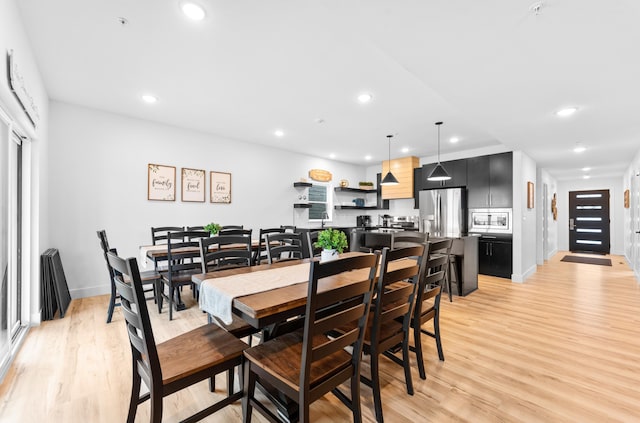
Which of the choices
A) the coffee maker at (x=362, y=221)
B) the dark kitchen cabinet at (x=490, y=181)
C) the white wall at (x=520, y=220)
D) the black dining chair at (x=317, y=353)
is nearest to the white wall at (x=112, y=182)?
the black dining chair at (x=317, y=353)

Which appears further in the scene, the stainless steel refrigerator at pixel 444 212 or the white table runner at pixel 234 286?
the stainless steel refrigerator at pixel 444 212

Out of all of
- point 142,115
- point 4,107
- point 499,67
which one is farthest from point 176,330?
point 499,67

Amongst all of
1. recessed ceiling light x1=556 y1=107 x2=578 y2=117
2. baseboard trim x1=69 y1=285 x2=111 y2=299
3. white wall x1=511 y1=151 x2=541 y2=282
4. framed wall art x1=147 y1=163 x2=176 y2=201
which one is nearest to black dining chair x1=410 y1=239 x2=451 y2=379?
recessed ceiling light x1=556 y1=107 x2=578 y2=117

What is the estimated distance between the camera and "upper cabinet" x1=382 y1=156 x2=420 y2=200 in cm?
690

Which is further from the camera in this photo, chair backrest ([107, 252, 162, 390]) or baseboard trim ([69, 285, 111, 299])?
baseboard trim ([69, 285, 111, 299])

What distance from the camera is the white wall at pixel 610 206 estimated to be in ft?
29.0

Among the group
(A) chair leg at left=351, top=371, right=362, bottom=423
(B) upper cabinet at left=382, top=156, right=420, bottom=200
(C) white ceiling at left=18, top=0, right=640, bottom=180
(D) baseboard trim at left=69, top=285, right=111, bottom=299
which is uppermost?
(C) white ceiling at left=18, top=0, right=640, bottom=180

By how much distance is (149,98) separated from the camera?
365 cm

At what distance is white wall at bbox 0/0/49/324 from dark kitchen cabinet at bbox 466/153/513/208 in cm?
663

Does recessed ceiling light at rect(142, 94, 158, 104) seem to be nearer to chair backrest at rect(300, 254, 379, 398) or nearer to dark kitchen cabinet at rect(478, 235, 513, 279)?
chair backrest at rect(300, 254, 379, 398)

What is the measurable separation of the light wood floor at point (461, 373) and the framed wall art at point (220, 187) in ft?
7.46

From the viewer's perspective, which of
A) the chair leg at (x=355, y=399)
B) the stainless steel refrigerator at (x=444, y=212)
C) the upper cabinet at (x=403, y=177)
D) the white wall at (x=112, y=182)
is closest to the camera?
the chair leg at (x=355, y=399)

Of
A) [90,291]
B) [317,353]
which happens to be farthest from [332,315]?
[90,291]

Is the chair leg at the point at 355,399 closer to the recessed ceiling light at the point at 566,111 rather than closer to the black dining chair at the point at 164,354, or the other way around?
the black dining chair at the point at 164,354
